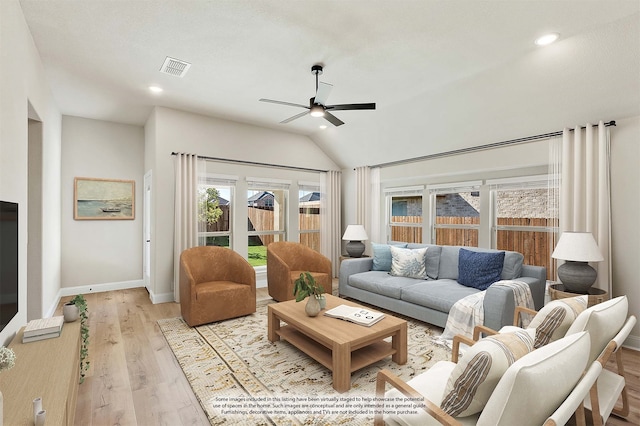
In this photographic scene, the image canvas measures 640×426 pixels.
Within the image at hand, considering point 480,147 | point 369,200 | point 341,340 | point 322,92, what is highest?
point 322,92

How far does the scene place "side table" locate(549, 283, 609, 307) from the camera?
2.87 metres

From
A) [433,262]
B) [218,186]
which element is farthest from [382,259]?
[218,186]

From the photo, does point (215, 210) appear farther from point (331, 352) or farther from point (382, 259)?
point (331, 352)

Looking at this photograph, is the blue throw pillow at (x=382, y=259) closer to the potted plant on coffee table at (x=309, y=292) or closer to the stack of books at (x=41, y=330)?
the potted plant on coffee table at (x=309, y=292)

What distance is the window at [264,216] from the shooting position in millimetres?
5578

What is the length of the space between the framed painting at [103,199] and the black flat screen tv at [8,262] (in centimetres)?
335

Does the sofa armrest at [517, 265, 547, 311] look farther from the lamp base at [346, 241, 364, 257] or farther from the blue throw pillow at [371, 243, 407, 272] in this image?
the lamp base at [346, 241, 364, 257]

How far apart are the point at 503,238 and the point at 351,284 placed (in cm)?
216

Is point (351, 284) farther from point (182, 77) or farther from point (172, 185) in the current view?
point (182, 77)

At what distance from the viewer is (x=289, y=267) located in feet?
15.5

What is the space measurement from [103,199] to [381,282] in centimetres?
468

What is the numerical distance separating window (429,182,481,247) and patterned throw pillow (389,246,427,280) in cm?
83

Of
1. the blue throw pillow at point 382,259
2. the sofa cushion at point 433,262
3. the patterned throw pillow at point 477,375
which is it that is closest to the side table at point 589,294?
the sofa cushion at point 433,262

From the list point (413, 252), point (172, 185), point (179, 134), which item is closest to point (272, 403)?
point (413, 252)
